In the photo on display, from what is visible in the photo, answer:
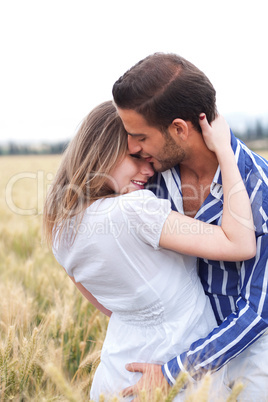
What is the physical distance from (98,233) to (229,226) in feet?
1.45

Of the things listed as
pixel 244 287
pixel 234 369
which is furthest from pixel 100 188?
pixel 234 369

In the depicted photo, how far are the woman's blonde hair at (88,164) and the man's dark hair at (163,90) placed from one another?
94 millimetres

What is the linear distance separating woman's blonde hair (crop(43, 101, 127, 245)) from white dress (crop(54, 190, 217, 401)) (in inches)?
3.2

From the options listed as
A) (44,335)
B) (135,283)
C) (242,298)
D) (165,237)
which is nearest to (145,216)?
(165,237)

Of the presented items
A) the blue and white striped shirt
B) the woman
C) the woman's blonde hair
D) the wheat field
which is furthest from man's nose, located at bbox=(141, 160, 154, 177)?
the wheat field

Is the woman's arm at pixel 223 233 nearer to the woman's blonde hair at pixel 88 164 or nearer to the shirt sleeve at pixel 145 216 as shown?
the shirt sleeve at pixel 145 216

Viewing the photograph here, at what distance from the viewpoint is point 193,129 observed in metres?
1.74

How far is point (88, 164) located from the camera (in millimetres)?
1637

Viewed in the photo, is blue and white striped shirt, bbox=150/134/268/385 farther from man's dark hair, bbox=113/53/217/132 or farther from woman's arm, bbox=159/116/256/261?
man's dark hair, bbox=113/53/217/132

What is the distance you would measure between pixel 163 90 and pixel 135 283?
72 centimetres

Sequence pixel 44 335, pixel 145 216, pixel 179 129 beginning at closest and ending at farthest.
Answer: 1. pixel 145 216
2. pixel 179 129
3. pixel 44 335

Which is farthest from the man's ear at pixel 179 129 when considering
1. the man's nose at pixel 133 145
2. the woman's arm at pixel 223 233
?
the woman's arm at pixel 223 233

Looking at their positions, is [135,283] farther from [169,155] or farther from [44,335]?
[44,335]

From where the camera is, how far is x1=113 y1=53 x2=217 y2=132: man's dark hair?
1.67 meters
